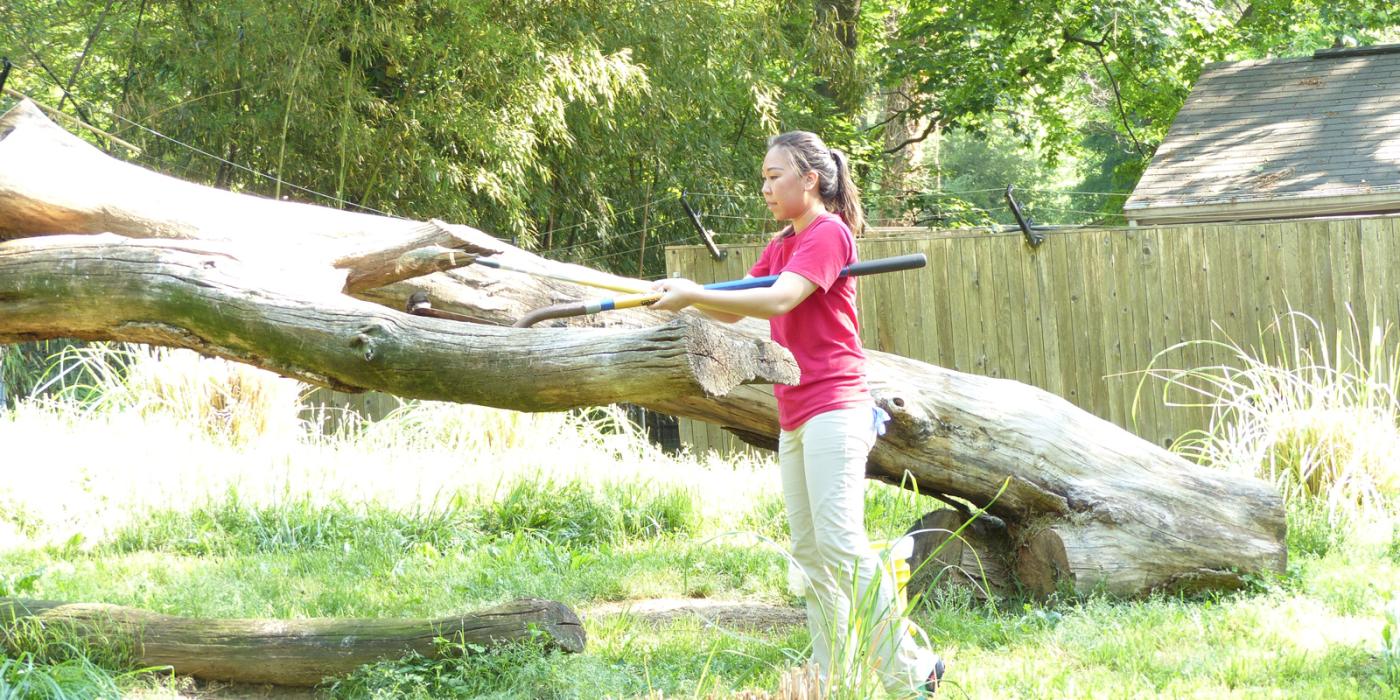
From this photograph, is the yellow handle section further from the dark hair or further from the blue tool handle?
the dark hair

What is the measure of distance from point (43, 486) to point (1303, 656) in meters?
6.13

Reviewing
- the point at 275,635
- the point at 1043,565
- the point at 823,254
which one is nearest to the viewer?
the point at 823,254

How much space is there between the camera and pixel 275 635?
162 inches

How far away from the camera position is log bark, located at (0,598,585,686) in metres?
4.04

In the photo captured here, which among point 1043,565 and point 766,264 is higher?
point 766,264

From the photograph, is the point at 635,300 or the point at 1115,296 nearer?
the point at 635,300

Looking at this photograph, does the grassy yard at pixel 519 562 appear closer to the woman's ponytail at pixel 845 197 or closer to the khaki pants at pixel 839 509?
the khaki pants at pixel 839 509

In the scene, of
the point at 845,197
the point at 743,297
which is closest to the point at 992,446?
the point at 845,197

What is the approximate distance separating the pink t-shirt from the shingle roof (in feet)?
26.4

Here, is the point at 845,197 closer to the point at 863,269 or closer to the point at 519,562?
the point at 863,269

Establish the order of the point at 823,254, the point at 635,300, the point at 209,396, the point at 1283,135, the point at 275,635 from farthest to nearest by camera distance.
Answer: the point at 1283,135 < the point at 209,396 < the point at 275,635 < the point at 823,254 < the point at 635,300

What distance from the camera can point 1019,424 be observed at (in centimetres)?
490

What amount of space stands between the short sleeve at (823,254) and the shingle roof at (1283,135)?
26.6ft

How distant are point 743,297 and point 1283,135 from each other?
32.9 ft
